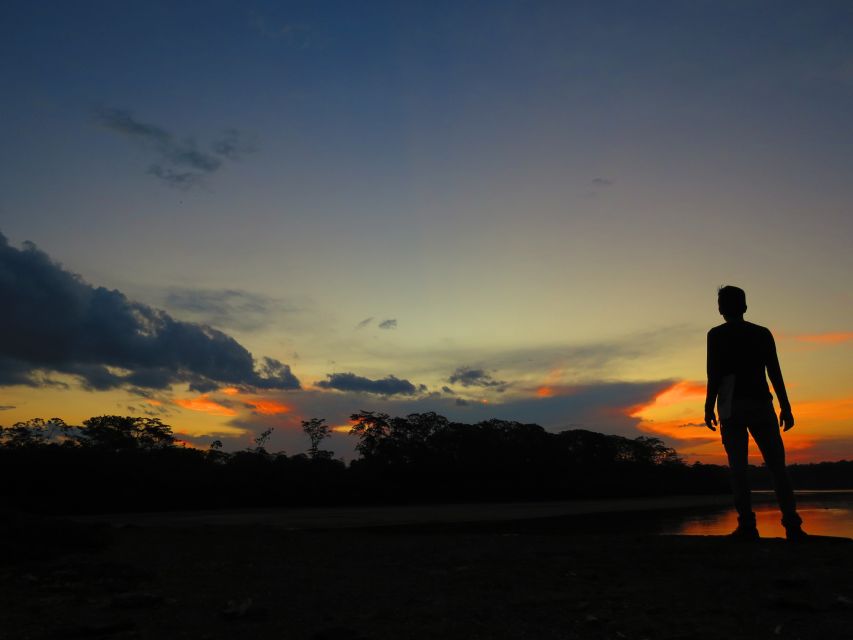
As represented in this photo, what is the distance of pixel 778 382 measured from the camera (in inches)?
290

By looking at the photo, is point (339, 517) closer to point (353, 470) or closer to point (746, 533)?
point (746, 533)

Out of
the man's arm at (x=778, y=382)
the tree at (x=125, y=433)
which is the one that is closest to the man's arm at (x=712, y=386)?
the man's arm at (x=778, y=382)

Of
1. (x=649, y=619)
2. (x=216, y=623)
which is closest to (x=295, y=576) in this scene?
(x=216, y=623)

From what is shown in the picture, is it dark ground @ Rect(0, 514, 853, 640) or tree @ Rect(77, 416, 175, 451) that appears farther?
tree @ Rect(77, 416, 175, 451)

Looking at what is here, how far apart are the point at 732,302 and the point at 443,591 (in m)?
5.02

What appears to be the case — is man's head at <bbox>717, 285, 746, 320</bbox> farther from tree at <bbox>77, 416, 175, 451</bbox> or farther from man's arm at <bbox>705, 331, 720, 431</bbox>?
tree at <bbox>77, 416, 175, 451</bbox>

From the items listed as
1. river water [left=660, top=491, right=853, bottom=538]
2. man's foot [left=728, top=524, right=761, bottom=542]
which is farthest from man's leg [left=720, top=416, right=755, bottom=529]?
river water [left=660, top=491, right=853, bottom=538]

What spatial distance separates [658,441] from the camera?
11256 centimetres

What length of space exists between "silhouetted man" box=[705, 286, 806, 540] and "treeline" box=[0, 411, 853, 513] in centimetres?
2116

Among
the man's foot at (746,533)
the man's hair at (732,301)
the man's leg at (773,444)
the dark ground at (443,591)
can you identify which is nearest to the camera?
the dark ground at (443,591)

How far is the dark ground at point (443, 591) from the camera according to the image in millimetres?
3943

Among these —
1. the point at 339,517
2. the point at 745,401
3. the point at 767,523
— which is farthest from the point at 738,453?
Answer: the point at 339,517

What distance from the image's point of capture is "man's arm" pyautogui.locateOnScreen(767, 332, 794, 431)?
725 cm

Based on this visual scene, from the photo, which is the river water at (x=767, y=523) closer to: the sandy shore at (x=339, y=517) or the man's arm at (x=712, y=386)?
the man's arm at (x=712, y=386)
